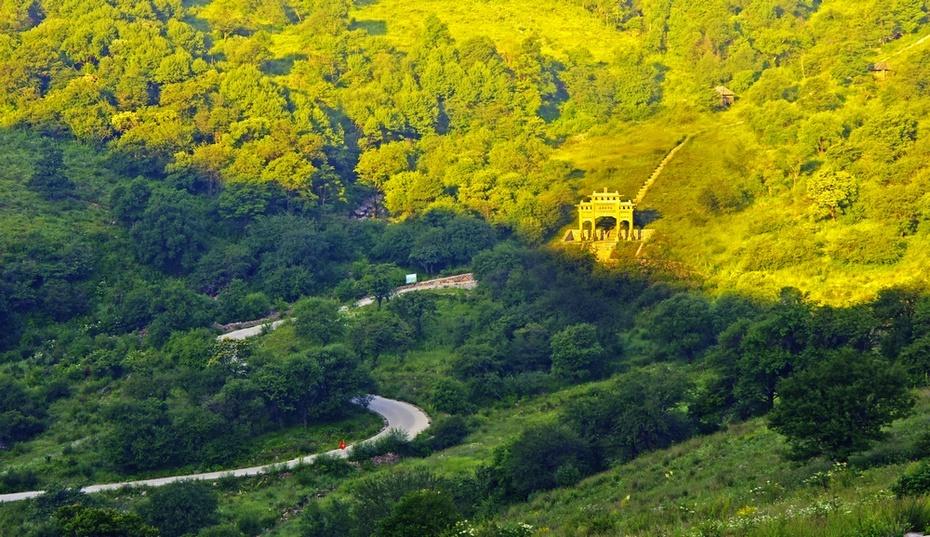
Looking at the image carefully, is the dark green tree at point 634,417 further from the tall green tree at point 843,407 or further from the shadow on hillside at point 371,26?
the shadow on hillside at point 371,26

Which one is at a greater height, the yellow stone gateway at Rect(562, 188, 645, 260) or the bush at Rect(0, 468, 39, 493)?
the yellow stone gateway at Rect(562, 188, 645, 260)

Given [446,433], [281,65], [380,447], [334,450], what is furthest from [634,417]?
[281,65]

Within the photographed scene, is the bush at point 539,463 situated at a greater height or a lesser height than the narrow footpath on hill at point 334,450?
greater

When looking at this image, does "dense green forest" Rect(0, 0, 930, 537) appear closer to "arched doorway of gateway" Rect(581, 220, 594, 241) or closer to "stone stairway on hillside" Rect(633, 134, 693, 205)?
"stone stairway on hillside" Rect(633, 134, 693, 205)

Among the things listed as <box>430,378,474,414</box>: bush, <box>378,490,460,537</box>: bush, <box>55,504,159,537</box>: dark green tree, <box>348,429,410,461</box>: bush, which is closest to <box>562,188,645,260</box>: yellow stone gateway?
<box>430,378,474,414</box>: bush

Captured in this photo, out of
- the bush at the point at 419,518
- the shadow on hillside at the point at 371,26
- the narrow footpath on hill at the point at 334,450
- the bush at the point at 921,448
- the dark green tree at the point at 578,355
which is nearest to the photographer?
the bush at the point at 921,448

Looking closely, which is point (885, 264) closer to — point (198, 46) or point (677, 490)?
point (677, 490)

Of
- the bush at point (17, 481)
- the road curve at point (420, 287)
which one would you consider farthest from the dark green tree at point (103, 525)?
the road curve at point (420, 287)
